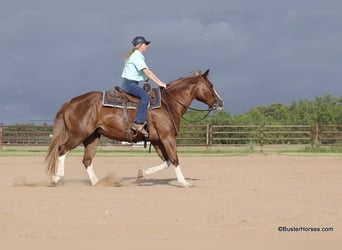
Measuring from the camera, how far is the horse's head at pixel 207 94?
40.4 feet

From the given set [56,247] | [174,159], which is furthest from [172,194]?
[56,247]

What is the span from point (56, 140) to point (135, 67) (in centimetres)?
202

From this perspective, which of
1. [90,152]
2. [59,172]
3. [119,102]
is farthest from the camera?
[90,152]

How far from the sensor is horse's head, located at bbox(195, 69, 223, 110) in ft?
40.4

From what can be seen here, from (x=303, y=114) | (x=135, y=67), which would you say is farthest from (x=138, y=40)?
(x=303, y=114)

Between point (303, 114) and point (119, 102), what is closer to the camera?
point (119, 102)

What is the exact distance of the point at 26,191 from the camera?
10539 mm

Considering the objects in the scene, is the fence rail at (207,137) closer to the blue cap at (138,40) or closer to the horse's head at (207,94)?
the horse's head at (207,94)

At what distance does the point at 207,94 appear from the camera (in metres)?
12.3

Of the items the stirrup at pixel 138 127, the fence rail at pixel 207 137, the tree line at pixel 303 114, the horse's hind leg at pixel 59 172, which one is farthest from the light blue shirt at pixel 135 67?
the tree line at pixel 303 114

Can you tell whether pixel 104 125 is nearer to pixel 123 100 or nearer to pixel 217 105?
pixel 123 100

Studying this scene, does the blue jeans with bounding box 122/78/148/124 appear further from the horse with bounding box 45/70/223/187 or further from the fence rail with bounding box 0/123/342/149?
the fence rail with bounding box 0/123/342/149

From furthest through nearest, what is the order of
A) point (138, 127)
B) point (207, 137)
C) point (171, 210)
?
point (207, 137) < point (138, 127) < point (171, 210)

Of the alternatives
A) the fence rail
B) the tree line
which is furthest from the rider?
the tree line
